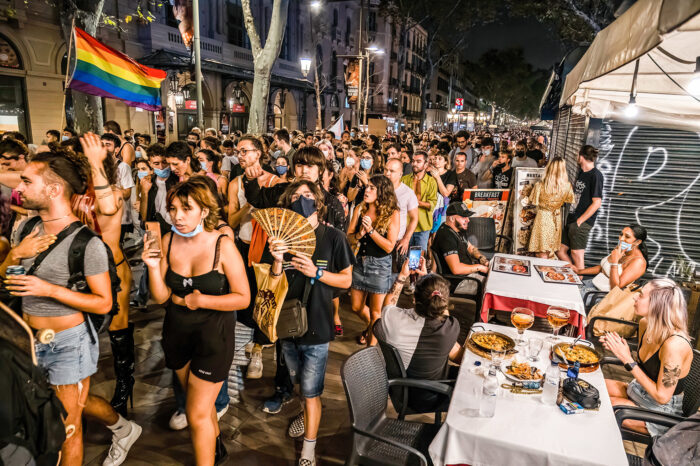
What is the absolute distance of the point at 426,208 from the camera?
20.5 feet

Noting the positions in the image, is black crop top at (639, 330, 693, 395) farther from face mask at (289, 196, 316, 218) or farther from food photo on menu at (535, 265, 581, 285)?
face mask at (289, 196, 316, 218)

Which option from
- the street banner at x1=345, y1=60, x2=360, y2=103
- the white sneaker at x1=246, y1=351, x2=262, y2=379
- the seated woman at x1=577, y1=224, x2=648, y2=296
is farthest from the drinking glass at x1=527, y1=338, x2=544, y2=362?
the street banner at x1=345, y1=60, x2=360, y2=103

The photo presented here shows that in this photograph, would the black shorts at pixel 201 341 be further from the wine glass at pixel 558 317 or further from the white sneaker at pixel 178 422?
the wine glass at pixel 558 317

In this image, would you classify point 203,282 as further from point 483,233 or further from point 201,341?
point 483,233

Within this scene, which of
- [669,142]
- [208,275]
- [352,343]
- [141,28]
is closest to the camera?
[208,275]

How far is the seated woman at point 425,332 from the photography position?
118 inches

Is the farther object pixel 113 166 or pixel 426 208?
pixel 426 208

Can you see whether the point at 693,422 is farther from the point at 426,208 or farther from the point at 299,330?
the point at 426,208

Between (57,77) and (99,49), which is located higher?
(57,77)

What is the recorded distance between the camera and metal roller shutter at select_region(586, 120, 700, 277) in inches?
266

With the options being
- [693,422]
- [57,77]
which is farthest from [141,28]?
[693,422]

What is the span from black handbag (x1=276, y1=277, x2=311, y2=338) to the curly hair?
5.82 ft

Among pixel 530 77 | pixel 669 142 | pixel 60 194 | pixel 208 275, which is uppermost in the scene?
pixel 530 77

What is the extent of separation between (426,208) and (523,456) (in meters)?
4.27
